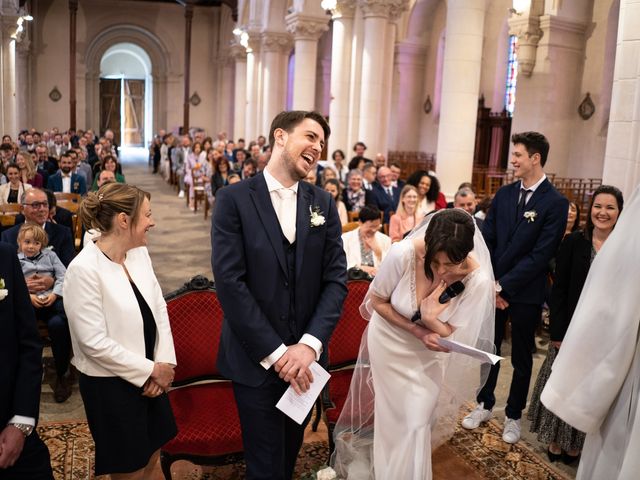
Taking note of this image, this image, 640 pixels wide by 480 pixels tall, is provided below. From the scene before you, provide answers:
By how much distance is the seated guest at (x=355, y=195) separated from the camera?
910 cm

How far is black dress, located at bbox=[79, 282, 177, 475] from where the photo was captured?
9.55 ft

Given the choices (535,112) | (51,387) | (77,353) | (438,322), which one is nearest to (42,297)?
(51,387)

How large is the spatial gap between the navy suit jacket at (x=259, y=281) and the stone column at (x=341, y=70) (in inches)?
482

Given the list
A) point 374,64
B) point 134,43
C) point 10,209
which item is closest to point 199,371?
point 10,209

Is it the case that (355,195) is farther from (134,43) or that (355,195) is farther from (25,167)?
(134,43)

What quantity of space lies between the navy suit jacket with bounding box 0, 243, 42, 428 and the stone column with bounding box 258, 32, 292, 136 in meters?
19.1

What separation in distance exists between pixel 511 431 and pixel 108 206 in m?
3.12

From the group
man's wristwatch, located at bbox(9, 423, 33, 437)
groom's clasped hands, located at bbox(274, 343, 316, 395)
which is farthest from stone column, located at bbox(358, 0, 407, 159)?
man's wristwatch, located at bbox(9, 423, 33, 437)

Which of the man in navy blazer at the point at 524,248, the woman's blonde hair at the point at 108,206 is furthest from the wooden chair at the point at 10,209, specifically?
the man in navy blazer at the point at 524,248

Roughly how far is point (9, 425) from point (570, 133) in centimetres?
1728

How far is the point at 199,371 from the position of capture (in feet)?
13.2

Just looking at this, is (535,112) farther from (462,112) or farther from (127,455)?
(127,455)

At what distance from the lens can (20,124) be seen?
27922 millimetres

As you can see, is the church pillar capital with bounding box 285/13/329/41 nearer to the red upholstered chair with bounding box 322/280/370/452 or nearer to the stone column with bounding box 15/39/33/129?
the red upholstered chair with bounding box 322/280/370/452
